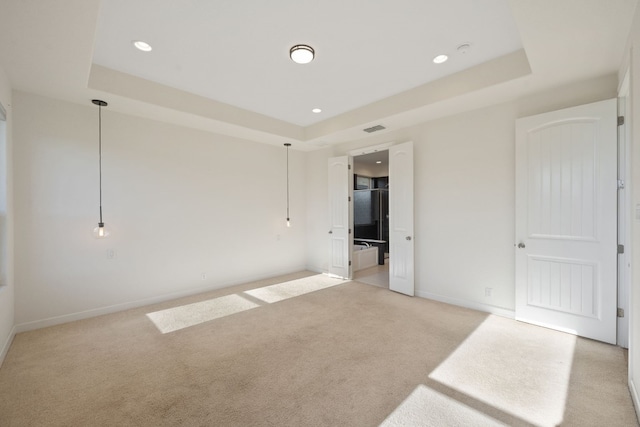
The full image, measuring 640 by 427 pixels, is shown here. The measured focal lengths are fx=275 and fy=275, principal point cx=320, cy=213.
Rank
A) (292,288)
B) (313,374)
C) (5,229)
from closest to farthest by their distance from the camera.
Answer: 1. (313,374)
2. (5,229)
3. (292,288)

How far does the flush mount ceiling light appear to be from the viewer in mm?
2707

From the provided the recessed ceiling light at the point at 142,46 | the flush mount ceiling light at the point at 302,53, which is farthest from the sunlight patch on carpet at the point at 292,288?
the recessed ceiling light at the point at 142,46

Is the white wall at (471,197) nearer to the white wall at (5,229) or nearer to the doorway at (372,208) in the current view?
the doorway at (372,208)

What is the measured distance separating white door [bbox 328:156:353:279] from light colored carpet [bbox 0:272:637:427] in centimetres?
203

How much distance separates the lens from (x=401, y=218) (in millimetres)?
4516

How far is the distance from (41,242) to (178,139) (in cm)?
213

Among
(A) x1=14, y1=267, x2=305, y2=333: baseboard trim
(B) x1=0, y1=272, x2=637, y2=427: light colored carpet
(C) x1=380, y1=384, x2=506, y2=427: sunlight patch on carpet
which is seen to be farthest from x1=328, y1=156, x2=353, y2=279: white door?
(C) x1=380, y1=384, x2=506, y2=427: sunlight patch on carpet

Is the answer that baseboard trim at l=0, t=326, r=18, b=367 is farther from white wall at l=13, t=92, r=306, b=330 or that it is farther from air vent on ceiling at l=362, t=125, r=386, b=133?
air vent on ceiling at l=362, t=125, r=386, b=133

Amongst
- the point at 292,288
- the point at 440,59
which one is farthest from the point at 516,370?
the point at 292,288

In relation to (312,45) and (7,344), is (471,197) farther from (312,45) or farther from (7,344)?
(7,344)

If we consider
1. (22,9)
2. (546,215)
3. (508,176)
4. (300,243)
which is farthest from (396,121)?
(22,9)

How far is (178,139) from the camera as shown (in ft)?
14.1

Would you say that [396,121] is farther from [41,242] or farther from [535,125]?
[41,242]

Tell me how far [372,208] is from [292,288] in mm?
4521
